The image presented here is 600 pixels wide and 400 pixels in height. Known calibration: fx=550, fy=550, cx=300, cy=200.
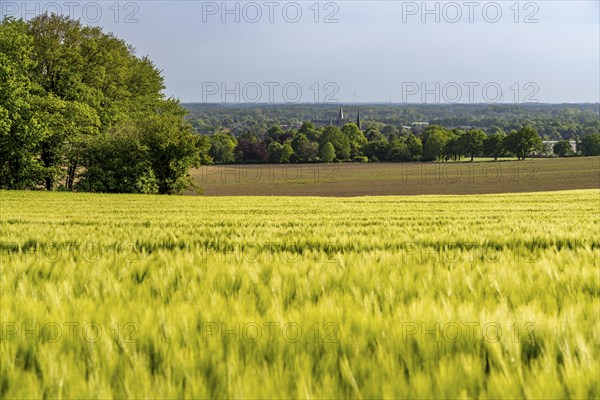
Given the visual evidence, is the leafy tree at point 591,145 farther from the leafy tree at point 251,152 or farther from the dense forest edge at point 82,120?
the dense forest edge at point 82,120

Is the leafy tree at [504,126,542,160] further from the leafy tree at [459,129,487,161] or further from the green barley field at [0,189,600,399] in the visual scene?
the green barley field at [0,189,600,399]

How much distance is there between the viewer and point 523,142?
143000mm

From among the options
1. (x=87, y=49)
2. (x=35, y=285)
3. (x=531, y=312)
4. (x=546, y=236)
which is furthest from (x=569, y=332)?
(x=87, y=49)

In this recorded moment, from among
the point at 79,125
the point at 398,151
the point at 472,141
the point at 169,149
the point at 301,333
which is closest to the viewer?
the point at 301,333

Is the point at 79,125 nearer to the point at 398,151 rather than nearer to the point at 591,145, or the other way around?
the point at 398,151

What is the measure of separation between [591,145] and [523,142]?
28.8 meters

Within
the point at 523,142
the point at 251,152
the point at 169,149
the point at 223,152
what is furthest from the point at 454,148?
the point at 169,149

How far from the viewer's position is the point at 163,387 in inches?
79.1

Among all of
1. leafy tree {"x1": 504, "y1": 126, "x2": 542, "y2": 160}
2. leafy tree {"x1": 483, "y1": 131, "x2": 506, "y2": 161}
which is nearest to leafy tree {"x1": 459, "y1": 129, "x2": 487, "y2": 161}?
leafy tree {"x1": 483, "y1": 131, "x2": 506, "y2": 161}

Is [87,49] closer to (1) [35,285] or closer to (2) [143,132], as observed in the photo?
(2) [143,132]

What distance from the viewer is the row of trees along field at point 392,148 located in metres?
152

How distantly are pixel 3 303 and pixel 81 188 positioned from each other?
177ft

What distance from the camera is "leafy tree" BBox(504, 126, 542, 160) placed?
141875 millimetres

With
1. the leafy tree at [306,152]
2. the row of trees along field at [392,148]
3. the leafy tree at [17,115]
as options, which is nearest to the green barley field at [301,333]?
the leafy tree at [17,115]
